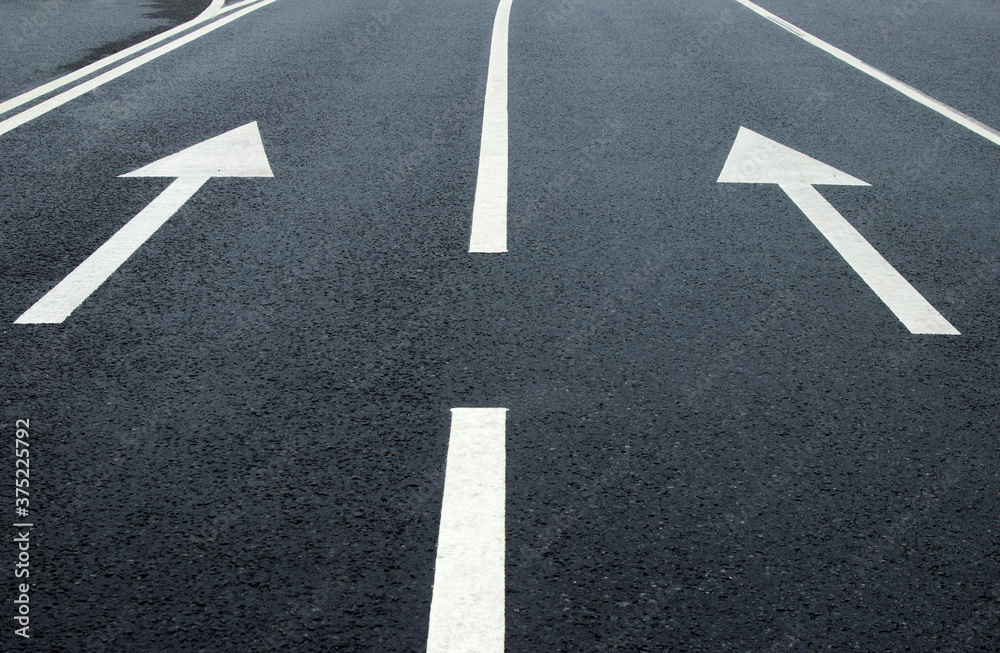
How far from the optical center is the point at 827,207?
Result: 5.79 meters

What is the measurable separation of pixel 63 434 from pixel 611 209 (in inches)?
132

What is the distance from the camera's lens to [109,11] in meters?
13.0

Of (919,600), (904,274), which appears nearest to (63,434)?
(919,600)

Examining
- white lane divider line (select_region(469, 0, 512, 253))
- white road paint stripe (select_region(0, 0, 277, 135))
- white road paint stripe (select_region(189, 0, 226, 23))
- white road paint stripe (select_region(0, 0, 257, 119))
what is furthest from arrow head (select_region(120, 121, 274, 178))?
white road paint stripe (select_region(189, 0, 226, 23))

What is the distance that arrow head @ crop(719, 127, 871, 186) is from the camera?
6246 millimetres

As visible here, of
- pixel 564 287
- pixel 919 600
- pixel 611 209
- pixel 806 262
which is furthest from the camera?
pixel 611 209

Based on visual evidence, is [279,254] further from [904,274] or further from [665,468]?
[904,274]

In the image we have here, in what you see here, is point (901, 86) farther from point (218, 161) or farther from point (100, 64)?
point (100, 64)

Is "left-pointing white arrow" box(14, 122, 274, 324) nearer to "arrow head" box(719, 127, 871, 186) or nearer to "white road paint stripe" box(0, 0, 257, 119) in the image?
"white road paint stripe" box(0, 0, 257, 119)

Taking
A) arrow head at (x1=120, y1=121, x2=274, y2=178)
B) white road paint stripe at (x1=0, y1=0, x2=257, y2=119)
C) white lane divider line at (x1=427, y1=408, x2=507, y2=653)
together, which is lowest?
white road paint stripe at (x1=0, y1=0, x2=257, y2=119)

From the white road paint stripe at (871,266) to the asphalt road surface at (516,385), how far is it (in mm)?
64

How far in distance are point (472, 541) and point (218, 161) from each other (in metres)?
4.43

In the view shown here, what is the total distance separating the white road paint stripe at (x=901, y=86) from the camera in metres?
7.55

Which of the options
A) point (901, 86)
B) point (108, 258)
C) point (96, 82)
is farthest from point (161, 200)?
point (901, 86)
